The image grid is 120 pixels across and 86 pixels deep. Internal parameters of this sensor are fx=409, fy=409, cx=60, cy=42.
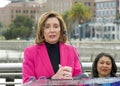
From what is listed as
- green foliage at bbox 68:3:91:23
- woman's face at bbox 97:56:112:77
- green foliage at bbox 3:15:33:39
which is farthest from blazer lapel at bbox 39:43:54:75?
green foliage at bbox 3:15:33:39

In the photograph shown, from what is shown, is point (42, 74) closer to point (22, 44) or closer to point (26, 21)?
point (22, 44)

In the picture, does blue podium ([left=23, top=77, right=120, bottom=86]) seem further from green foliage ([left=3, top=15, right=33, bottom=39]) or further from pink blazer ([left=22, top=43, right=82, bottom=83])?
green foliage ([left=3, top=15, right=33, bottom=39])

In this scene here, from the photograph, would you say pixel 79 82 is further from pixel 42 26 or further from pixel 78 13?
pixel 78 13

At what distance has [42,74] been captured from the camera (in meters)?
2.18

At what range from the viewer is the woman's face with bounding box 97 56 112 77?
2.60 meters

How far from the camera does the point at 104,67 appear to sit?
2617mm

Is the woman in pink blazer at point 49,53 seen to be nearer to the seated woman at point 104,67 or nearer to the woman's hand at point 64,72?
the woman's hand at point 64,72

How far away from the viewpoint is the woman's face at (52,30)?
2.23m

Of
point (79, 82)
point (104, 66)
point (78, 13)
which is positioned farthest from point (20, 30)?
point (79, 82)

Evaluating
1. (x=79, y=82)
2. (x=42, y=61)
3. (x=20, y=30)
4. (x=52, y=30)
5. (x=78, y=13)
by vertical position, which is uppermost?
(x=52, y=30)

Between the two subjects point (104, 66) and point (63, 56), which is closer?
point (63, 56)

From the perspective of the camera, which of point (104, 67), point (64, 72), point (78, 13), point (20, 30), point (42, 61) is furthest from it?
point (20, 30)

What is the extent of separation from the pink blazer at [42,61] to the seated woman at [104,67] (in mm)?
387

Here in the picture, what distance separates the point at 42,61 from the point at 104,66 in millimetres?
574
